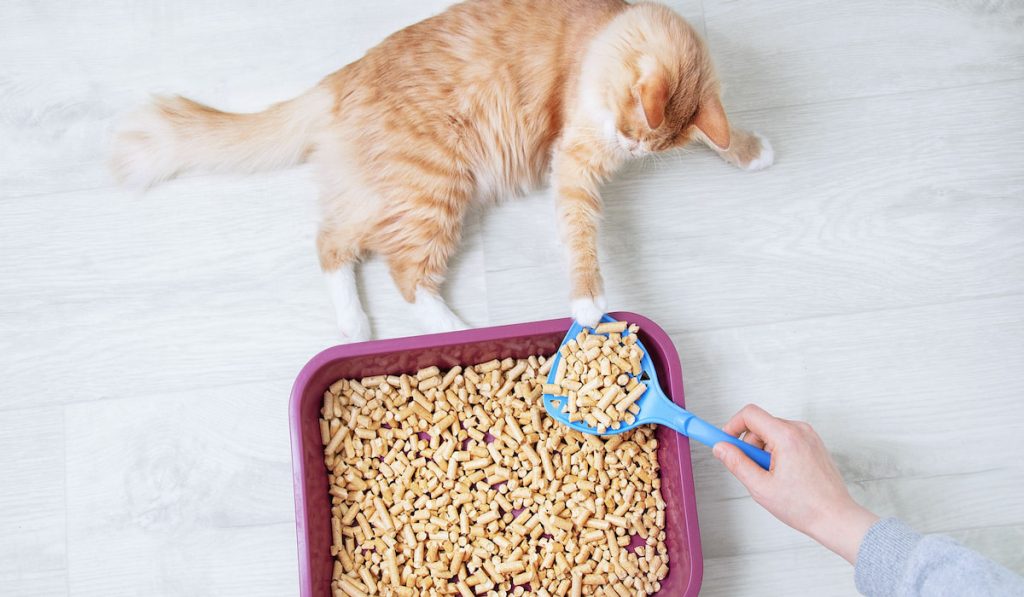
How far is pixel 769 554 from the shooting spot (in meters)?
1.56

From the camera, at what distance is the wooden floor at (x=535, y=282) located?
1589 mm

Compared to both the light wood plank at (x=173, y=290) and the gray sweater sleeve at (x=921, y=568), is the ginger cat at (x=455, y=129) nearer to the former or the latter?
the light wood plank at (x=173, y=290)

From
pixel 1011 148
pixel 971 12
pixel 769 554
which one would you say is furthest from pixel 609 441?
pixel 971 12

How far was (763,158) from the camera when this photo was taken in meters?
1.68

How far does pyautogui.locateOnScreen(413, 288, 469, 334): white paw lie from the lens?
5.24 ft

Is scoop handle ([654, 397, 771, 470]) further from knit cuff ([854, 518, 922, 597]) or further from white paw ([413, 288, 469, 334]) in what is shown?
white paw ([413, 288, 469, 334])

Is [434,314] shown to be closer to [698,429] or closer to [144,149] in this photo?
[698,429]

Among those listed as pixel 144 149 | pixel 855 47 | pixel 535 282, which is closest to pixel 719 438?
pixel 535 282

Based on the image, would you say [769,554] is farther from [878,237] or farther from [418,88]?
[418,88]

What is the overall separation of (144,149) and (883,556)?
1680mm

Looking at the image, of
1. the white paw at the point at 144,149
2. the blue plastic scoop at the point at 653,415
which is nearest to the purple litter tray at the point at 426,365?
the blue plastic scoop at the point at 653,415

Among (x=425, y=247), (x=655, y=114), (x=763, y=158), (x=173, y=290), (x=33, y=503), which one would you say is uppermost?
(x=655, y=114)

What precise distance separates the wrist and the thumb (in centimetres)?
11

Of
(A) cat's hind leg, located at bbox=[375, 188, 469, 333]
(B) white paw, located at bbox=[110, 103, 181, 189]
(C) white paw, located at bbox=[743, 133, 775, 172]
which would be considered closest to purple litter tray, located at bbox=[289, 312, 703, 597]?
(A) cat's hind leg, located at bbox=[375, 188, 469, 333]
